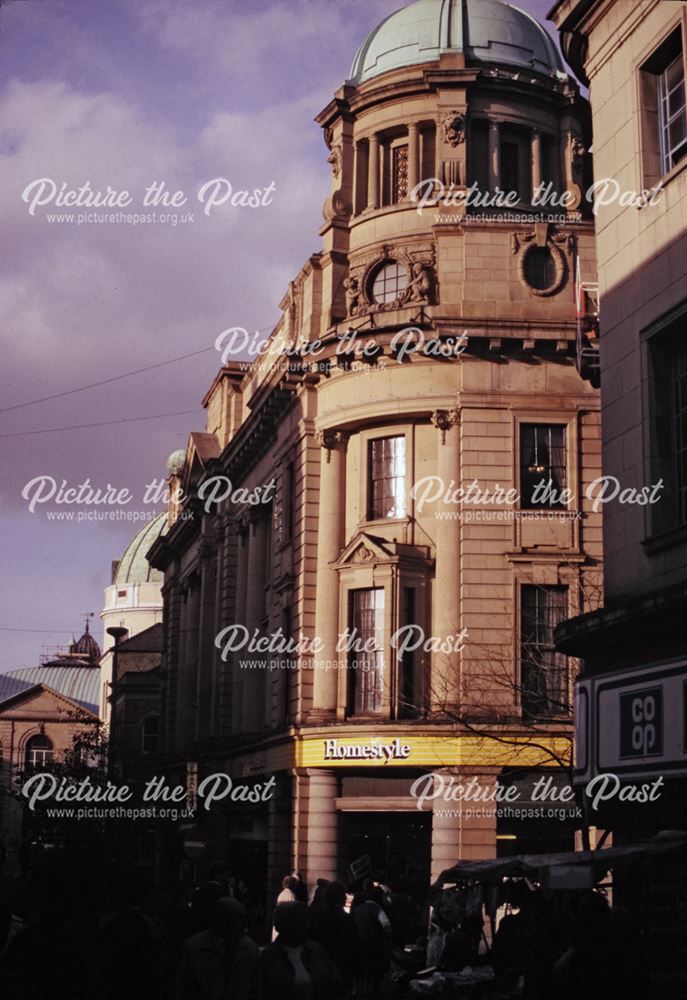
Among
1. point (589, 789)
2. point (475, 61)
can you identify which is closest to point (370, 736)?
point (589, 789)

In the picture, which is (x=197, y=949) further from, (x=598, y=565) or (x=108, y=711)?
(x=108, y=711)

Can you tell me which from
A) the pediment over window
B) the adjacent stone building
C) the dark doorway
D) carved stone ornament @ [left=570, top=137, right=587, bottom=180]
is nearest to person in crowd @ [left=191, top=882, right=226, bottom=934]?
the dark doorway

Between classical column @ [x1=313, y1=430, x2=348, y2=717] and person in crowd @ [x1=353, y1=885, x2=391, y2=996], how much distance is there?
20.4 metres

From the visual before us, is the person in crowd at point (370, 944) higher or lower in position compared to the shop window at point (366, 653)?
lower

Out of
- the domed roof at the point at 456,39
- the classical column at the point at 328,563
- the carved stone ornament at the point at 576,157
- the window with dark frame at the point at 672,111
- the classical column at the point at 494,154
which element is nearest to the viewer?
the window with dark frame at the point at 672,111

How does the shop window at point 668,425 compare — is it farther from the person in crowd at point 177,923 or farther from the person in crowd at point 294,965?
the person in crowd at point 294,965

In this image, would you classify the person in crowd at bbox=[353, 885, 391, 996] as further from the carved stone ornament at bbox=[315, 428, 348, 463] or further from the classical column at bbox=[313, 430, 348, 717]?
the carved stone ornament at bbox=[315, 428, 348, 463]

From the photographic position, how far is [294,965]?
10.1m

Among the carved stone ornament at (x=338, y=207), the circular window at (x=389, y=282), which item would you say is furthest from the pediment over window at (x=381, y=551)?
the carved stone ornament at (x=338, y=207)

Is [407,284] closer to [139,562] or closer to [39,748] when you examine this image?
[139,562]

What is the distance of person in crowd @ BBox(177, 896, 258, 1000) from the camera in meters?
9.59

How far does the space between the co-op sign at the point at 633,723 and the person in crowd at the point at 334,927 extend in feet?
14.8

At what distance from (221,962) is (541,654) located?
2607 centimetres

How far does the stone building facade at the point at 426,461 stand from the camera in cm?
3522
